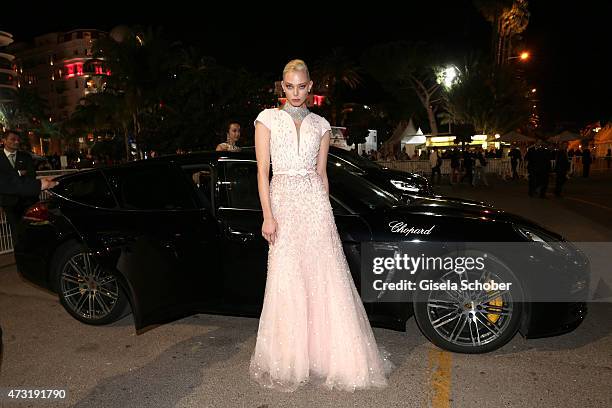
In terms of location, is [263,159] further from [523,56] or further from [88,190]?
[523,56]

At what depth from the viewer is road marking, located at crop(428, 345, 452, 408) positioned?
304 centimetres

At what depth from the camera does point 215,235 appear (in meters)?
3.86

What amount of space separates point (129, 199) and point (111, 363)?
54.9 inches

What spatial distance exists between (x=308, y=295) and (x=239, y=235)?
0.92 metres

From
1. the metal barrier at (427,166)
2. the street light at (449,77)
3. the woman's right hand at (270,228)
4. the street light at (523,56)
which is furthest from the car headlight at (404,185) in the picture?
the street light at (523,56)

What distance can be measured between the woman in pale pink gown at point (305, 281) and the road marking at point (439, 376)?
13.6 inches

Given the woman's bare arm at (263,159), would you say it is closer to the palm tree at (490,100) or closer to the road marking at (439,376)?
the road marking at (439,376)

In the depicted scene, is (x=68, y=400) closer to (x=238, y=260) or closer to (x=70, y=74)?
(x=238, y=260)

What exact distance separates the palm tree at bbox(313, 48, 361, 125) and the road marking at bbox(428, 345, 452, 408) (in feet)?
168

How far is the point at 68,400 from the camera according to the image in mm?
3203

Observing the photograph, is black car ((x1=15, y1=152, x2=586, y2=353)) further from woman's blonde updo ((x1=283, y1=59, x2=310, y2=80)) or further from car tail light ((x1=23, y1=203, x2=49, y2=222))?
woman's blonde updo ((x1=283, y1=59, x2=310, y2=80))

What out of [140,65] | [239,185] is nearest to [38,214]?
[239,185]

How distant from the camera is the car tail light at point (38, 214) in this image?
181 inches

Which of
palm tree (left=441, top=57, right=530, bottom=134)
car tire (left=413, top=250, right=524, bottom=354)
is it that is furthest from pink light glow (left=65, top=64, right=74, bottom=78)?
car tire (left=413, top=250, right=524, bottom=354)
